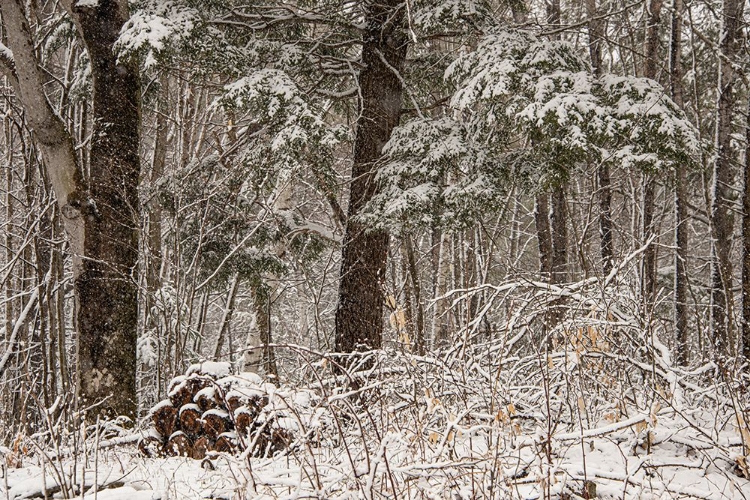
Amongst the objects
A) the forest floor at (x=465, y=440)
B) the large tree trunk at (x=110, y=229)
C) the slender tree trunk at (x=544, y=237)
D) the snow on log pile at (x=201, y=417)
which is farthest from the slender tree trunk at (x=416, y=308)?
the large tree trunk at (x=110, y=229)

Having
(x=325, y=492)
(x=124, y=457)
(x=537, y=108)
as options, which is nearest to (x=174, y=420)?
(x=124, y=457)

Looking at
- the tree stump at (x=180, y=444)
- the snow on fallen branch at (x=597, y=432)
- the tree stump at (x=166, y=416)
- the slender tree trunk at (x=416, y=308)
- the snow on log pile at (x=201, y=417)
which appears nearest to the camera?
the snow on fallen branch at (x=597, y=432)

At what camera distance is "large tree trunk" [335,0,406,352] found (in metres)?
6.87

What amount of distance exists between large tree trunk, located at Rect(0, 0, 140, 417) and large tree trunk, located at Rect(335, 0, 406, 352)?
2502mm

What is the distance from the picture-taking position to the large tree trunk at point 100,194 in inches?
211

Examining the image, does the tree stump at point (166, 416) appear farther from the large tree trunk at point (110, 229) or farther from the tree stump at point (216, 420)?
the large tree trunk at point (110, 229)

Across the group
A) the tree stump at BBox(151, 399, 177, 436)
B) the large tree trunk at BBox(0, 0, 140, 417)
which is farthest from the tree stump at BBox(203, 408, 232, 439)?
the large tree trunk at BBox(0, 0, 140, 417)

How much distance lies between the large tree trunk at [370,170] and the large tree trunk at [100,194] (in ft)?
8.21

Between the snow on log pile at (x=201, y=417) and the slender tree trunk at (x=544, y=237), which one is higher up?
the slender tree trunk at (x=544, y=237)

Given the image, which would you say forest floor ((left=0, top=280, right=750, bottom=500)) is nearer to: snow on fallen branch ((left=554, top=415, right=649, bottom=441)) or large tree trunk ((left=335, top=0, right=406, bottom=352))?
snow on fallen branch ((left=554, top=415, right=649, bottom=441))

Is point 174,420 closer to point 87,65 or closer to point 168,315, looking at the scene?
point 168,315

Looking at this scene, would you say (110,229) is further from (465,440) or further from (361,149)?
(465,440)

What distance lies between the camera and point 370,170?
23.0 feet

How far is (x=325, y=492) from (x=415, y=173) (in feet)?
15.0
